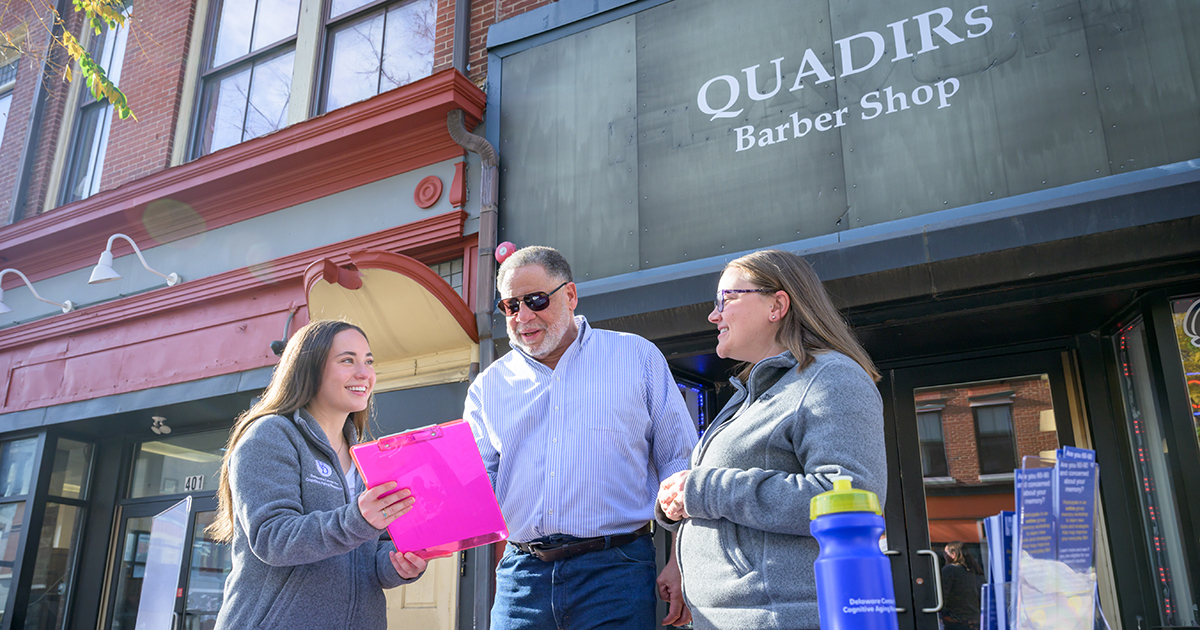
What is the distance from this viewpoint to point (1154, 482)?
4520 millimetres

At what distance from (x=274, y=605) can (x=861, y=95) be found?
461 cm

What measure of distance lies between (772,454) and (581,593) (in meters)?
0.85

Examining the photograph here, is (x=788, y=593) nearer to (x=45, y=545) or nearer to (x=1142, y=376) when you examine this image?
(x=1142, y=376)

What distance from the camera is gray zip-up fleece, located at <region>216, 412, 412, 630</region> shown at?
2207mm

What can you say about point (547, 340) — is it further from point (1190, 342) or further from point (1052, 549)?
point (1190, 342)

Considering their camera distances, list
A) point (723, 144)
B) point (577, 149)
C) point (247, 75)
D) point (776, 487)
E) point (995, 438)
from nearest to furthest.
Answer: point (776, 487), point (995, 438), point (723, 144), point (577, 149), point (247, 75)

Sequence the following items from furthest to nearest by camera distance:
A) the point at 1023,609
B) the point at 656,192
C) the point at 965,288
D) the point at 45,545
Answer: the point at 45,545 < the point at 656,192 < the point at 965,288 < the point at 1023,609

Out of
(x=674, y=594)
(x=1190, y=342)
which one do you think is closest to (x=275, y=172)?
(x=674, y=594)

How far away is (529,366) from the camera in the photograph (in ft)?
10.2

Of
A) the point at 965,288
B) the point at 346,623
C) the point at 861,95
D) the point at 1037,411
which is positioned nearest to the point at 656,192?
the point at 861,95

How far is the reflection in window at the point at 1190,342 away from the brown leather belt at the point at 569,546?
336 centimetres

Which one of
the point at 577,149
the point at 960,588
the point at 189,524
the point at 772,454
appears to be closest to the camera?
the point at 772,454

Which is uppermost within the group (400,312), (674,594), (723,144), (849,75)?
(849,75)

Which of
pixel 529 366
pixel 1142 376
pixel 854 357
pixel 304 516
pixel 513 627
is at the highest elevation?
pixel 1142 376
